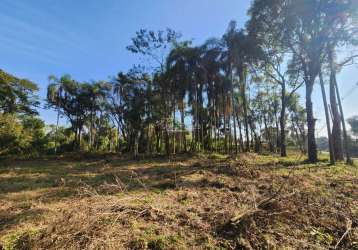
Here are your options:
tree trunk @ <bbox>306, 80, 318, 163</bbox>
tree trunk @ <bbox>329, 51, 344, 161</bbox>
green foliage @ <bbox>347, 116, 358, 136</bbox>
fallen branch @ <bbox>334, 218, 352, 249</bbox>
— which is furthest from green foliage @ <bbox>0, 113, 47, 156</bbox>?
green foliage @ <bbox>347, 116, 358, 136</bbox>

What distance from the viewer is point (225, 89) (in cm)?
1931

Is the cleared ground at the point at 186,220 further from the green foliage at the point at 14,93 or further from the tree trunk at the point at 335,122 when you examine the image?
the green foliage at the point at 14,93

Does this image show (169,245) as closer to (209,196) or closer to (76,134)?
(209,196)

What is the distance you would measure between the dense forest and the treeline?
3.7 inches

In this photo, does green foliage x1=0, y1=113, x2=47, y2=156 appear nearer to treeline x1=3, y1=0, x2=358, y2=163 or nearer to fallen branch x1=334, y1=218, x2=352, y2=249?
treeline x1=3, y1=0, x2=358, y2=163

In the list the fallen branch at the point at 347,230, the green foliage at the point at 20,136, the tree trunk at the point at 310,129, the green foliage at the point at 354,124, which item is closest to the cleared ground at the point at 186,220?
the fallen branch at the point at 347,230

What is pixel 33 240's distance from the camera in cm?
339

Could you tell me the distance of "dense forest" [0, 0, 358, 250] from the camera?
12.3 feet

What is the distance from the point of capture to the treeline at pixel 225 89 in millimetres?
12681

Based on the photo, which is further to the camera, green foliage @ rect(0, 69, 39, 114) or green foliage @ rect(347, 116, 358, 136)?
green foliage @ rect(347, 116, 358, 136)

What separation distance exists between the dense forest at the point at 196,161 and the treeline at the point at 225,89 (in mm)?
94

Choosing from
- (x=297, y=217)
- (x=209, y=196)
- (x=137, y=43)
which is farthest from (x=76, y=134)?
(x=297, y=217)

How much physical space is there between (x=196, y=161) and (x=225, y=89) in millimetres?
8755

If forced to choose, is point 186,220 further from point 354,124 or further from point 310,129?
point 354,124
